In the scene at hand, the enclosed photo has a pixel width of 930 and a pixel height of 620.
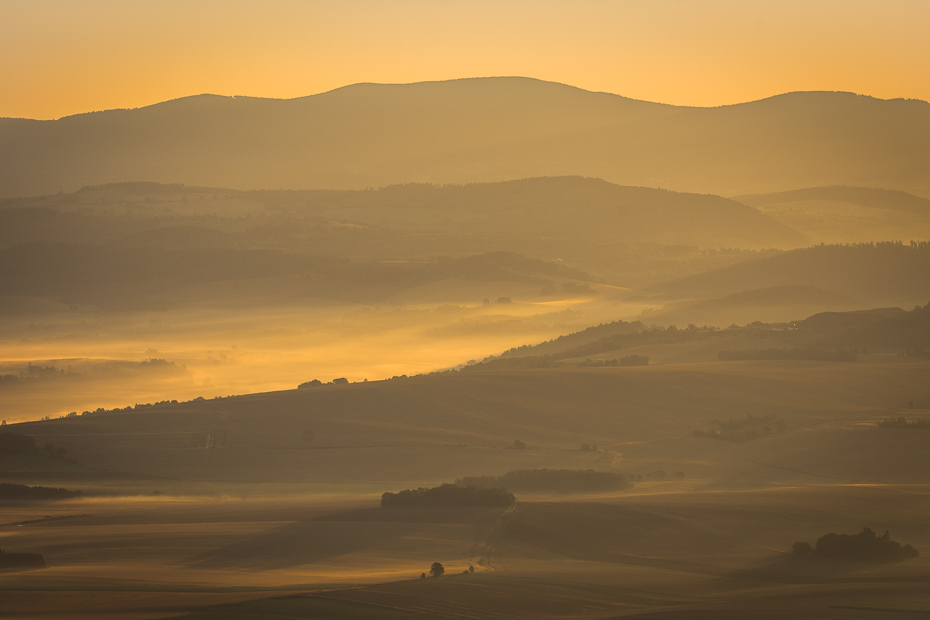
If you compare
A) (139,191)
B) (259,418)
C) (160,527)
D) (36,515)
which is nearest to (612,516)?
(160,527)

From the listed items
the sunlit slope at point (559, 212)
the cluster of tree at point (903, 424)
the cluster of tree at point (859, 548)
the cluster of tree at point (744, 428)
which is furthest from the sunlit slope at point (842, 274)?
the cluster of tree at point (859, 548)

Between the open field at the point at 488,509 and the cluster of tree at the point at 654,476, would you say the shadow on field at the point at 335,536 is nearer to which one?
the open field at the point at 488,509

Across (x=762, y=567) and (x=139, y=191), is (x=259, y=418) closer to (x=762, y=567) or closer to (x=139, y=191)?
(x=762, y=567)

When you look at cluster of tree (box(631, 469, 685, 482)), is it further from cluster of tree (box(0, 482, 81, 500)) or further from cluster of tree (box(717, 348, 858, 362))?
cluster of tree (box(717, 348, 858, 362))

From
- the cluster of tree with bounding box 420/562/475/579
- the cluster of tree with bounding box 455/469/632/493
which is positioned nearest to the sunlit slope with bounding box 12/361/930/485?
the cluster of tree with bounding box 455/469/632/493

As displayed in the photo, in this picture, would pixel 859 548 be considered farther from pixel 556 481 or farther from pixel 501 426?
pixel 501 426

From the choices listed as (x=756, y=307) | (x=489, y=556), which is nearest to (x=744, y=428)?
(x=489, y=556)
